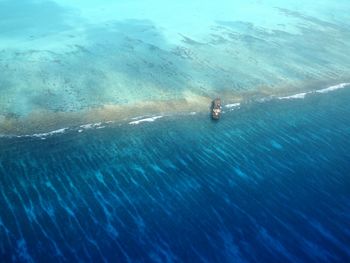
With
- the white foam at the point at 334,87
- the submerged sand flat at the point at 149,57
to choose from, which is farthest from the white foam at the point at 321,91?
the submerged sand flat at the point at 149,57

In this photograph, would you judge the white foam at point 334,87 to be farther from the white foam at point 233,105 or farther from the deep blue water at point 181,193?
the white foam at point 233,105

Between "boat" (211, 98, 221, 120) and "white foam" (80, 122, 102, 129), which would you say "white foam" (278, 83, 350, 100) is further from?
"white foam" (80, 122, 102, 129)

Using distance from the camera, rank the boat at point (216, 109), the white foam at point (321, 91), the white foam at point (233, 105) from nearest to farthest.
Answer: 1. the boat at point (216, 109)
2. the white foam at point (233, 105)
3. the white foam at point (321, 91)

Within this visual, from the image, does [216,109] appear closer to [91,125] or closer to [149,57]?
[91,125]

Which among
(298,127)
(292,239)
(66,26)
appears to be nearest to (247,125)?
(298,127)

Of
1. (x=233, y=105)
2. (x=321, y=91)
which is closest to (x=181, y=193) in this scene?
(x=233, y=105)

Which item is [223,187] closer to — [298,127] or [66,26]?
[298,127]

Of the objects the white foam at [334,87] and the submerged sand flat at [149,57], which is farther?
the white foam at [334,87]
